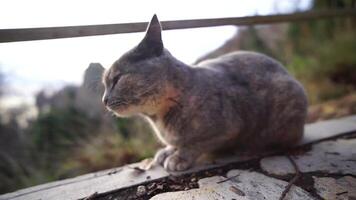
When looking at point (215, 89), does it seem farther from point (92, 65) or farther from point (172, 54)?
point (92, 65)

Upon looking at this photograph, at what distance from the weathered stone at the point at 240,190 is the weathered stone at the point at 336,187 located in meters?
0.09

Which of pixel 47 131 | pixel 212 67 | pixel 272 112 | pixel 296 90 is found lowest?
pixel 47 131

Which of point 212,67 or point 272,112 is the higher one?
Result: point 212,67

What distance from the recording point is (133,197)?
1.83m

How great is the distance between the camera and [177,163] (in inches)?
83.7

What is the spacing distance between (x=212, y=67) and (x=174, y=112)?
0.52 metres

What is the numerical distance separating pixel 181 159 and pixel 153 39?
2.60 feet

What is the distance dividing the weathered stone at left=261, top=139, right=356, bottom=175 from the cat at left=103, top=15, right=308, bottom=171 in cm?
19

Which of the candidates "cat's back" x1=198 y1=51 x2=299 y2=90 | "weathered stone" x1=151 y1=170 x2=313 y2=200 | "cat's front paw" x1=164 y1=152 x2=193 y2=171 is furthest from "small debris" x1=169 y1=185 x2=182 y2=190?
"cat's back" x1=198 y1=51 x2=299 y2=90

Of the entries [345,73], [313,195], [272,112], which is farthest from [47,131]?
[345,73]

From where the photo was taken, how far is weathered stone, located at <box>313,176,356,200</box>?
161cm

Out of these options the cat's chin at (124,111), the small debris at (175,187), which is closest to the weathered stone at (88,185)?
the small debris at (175,187)

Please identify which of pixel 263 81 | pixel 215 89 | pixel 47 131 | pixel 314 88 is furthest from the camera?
pixel 314 88

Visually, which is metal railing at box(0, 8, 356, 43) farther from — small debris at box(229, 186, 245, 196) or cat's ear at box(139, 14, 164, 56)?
small debris at box(229, 186, 245, 196)
